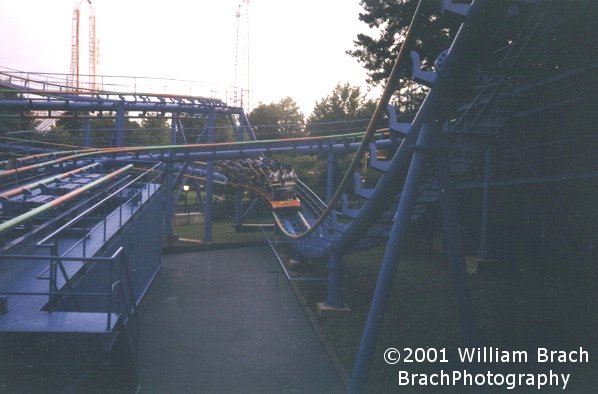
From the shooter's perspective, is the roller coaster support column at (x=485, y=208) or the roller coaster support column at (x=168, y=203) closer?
the roller coaster support column at (x=485, y=208)

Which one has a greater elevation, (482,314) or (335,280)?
(335,280)

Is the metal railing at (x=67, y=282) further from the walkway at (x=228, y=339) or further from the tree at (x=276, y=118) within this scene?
the tree at (x=276, y=118)

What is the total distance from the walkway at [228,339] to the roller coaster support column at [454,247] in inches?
72.9

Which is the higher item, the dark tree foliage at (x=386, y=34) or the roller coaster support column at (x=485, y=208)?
the dark tree foliage at (x=386, y=34)

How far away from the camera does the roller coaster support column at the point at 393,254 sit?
5.34m

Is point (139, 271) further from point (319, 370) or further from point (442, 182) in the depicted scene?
point (442, 182)

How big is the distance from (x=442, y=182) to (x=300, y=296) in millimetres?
6356

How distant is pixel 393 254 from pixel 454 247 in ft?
2.06

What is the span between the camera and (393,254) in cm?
538

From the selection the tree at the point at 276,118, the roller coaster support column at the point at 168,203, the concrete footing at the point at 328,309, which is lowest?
the concrete footing at the point at 328,309

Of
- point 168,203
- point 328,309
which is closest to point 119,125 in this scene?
point 168,203

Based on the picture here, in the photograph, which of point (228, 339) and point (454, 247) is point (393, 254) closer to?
point (454, 247)

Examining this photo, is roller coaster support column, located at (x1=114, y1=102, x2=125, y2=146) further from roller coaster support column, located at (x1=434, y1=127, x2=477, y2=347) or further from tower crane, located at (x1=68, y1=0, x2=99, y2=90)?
tower crane, located at (x1=68, y1=0, x2=99, y2=90)

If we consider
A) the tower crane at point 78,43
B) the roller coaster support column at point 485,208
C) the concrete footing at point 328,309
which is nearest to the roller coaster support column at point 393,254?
the concrete footing at point 328,309
